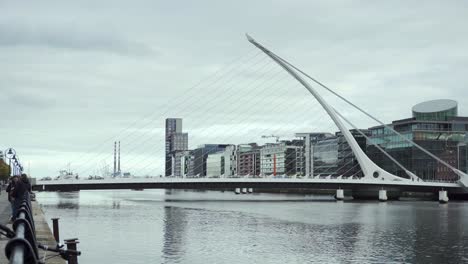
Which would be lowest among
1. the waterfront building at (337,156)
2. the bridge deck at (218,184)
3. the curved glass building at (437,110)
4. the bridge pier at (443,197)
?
the bridge pier at (443,197)

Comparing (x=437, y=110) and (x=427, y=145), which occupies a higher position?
(x=437, y=110)

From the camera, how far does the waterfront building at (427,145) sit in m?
121

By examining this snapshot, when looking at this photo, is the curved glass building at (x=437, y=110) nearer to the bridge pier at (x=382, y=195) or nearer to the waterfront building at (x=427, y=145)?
the waterfront building at (x=427, y=145)

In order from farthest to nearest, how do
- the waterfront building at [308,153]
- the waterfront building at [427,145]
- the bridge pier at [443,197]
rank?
1. the waterfront building at [308,153]
2. the waterfront building at [427,145]
3. the bridge pier at [443,197]

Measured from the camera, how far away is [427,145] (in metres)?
124

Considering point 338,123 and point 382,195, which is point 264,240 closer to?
point 338,123

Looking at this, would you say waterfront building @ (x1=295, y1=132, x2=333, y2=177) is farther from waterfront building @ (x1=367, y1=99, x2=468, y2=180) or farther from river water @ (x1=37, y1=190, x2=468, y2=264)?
river water @ (x1=37, y1=190, x2=468, y2=264)

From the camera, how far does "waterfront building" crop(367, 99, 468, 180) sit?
396 feet

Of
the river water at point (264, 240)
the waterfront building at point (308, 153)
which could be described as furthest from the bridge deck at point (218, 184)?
the waterfront building at point (308, 153)

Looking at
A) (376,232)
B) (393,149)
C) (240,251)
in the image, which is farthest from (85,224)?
(393,149)

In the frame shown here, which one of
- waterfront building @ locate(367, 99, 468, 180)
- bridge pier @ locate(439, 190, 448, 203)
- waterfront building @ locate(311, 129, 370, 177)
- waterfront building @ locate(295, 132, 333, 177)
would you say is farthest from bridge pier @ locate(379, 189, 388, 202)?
waterfront building @ locate(295, 132, 333, 177)

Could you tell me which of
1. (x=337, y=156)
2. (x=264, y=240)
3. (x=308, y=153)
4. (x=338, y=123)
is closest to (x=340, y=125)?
(x=338, y=123)

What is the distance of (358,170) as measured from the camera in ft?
462

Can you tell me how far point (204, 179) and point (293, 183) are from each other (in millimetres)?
13046
